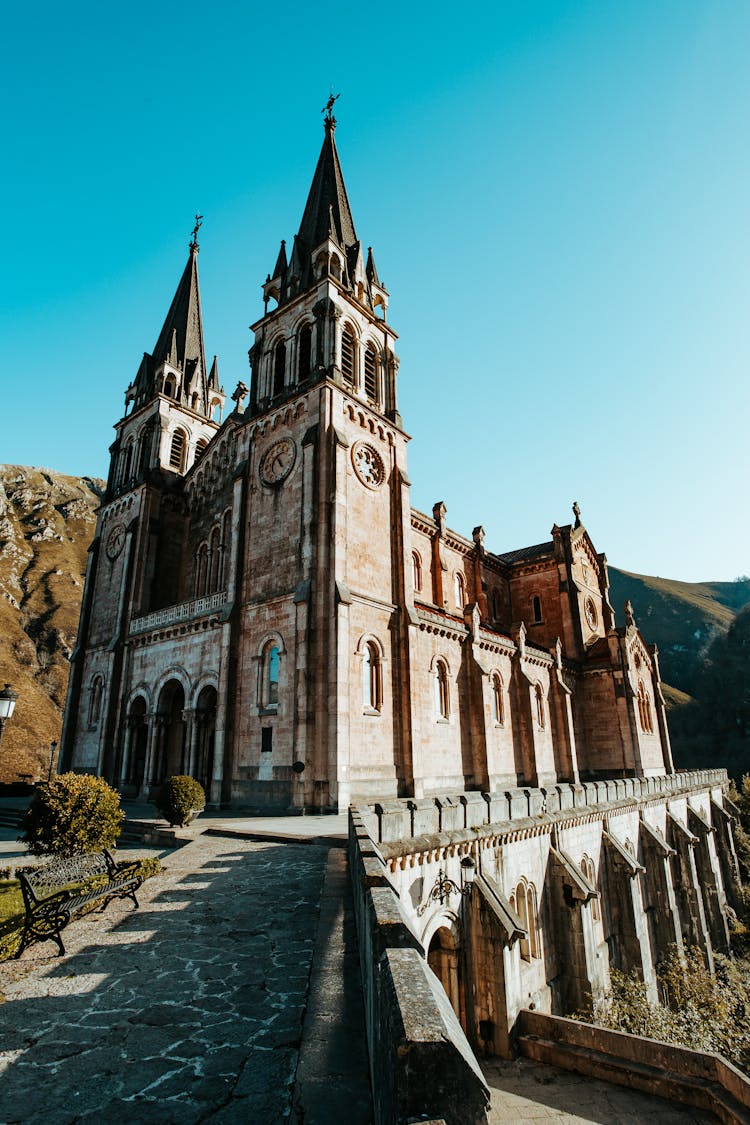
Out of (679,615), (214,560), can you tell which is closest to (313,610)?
(214,560)

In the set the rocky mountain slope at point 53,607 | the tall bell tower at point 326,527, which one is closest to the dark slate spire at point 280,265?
the tall bell tower at point 326,527

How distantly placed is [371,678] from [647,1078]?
44.8ft

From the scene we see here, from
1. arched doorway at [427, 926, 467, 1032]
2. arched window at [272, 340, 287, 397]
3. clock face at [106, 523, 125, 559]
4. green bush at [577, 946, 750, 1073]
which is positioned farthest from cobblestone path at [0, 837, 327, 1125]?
clock face at [106, 523, 125, 559]

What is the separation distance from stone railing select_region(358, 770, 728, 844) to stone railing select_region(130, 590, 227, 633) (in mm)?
11348

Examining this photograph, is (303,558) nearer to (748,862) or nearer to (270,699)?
(270,699)

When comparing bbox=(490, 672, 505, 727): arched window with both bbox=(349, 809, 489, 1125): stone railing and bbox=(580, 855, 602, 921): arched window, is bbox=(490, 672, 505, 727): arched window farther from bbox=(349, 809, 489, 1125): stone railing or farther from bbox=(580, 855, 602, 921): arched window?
bbox=(349, 809, 489, 1125): stone railing

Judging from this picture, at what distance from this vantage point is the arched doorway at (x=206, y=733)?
2391 cm

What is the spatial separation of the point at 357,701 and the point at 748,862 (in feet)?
104

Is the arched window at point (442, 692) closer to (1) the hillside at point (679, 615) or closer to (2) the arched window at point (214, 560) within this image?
(2) the arched window at point (214, 560)

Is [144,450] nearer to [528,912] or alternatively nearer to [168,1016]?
[528,912]

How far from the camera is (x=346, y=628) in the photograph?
2073cm

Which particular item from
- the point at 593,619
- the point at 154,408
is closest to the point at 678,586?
the point at 593,619

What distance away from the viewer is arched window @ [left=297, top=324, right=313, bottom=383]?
26234mm

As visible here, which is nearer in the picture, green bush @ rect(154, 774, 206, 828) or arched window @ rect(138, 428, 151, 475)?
green bush @ rect(154, 774, 206, 828)
